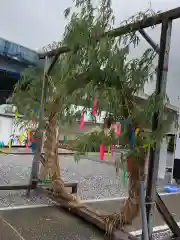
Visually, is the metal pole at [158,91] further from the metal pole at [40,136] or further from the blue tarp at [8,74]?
the blue tarp at [8,74]

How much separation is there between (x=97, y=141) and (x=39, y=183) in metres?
2.75

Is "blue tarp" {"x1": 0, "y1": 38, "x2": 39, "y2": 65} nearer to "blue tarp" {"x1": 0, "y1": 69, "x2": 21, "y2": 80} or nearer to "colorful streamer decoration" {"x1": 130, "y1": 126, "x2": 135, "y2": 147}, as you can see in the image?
"blue tarp" {"x1": 0, "y1": 69, "x2": 21, "y2": 80}

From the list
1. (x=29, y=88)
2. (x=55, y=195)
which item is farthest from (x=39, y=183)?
(x=29, y=88)

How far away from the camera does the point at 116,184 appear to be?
800cm

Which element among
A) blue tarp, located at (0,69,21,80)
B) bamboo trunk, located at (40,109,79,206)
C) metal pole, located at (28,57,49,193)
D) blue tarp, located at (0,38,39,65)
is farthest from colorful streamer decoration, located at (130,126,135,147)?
blue tarp, located at (0,69,21,80)

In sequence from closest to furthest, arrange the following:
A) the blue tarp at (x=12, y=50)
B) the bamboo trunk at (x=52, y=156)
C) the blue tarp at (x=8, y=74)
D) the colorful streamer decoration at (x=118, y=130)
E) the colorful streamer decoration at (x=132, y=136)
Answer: the colorful streamer decoration at (x=132, y=136) → the colorful streamer decoration at (x=118, y=130) → the bamboo trunk at (x=52, y=156) → the blue tarp at (x=12, y=50) → the blue tarp at (x=8, y=74)

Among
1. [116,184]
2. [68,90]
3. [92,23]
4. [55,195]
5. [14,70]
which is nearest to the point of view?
[92,23]

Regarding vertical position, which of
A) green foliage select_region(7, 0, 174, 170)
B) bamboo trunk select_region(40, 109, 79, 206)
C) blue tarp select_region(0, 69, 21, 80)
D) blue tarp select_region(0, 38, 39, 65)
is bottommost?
bamboo trunk select_region(40, 109, 79, 206)

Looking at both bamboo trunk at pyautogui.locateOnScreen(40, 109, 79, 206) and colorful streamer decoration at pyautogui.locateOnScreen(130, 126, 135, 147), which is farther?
bamboo trunk at pyautogui.locateOnScreen(40, 109, 79, 206)

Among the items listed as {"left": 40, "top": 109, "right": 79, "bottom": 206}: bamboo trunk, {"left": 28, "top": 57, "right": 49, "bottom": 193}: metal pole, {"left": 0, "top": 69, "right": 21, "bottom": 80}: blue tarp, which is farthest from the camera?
{"left": 0, "top": 69, "right": 21, "bottom": 80}: blue tarp

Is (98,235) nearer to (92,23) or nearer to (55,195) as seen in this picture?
(55,195)

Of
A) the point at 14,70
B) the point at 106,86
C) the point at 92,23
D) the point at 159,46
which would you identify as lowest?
the point at 106,86

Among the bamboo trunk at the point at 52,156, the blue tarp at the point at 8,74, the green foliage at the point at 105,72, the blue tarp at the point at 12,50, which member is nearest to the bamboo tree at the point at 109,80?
the green foliage at the point at 105,72

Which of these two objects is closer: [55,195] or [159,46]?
[159,46]
